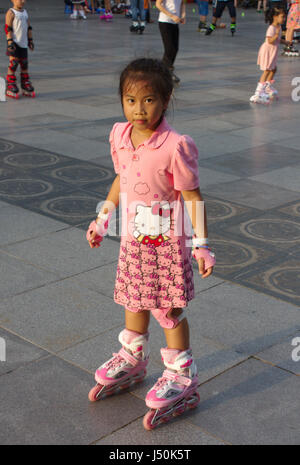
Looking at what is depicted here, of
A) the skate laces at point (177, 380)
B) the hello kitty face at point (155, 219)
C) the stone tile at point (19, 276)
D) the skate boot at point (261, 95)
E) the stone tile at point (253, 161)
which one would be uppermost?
the hello kitty face at point (155, 219)

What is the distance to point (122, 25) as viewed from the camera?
2289 centimetres

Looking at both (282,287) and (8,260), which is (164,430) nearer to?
(282,287)

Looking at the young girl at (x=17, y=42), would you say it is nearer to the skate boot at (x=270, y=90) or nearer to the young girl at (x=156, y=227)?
the skate boot at (x=270, y=90)

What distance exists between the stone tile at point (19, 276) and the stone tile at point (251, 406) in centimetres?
148

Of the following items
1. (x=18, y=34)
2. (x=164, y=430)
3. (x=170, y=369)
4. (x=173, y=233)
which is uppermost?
(x=18, y=34)

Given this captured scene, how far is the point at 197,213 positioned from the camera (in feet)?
9.12

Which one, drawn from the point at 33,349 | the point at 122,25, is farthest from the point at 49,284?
the point at 122,25

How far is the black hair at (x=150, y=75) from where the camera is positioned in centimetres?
263

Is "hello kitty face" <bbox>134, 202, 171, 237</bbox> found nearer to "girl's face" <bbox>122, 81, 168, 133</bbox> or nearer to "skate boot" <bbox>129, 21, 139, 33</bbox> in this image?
"girl's face" <bbox>122, 81, 168, 133</bbox>

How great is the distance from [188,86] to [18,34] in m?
3.36

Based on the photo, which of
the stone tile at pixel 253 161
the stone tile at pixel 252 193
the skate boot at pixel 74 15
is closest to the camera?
the stone tile at pixel 252 193

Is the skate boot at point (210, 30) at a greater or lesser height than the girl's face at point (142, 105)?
greater

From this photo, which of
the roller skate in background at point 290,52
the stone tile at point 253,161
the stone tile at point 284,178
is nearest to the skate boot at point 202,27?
the roller skate in background at point 290,52

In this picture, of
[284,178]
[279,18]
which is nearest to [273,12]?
[279,18]
